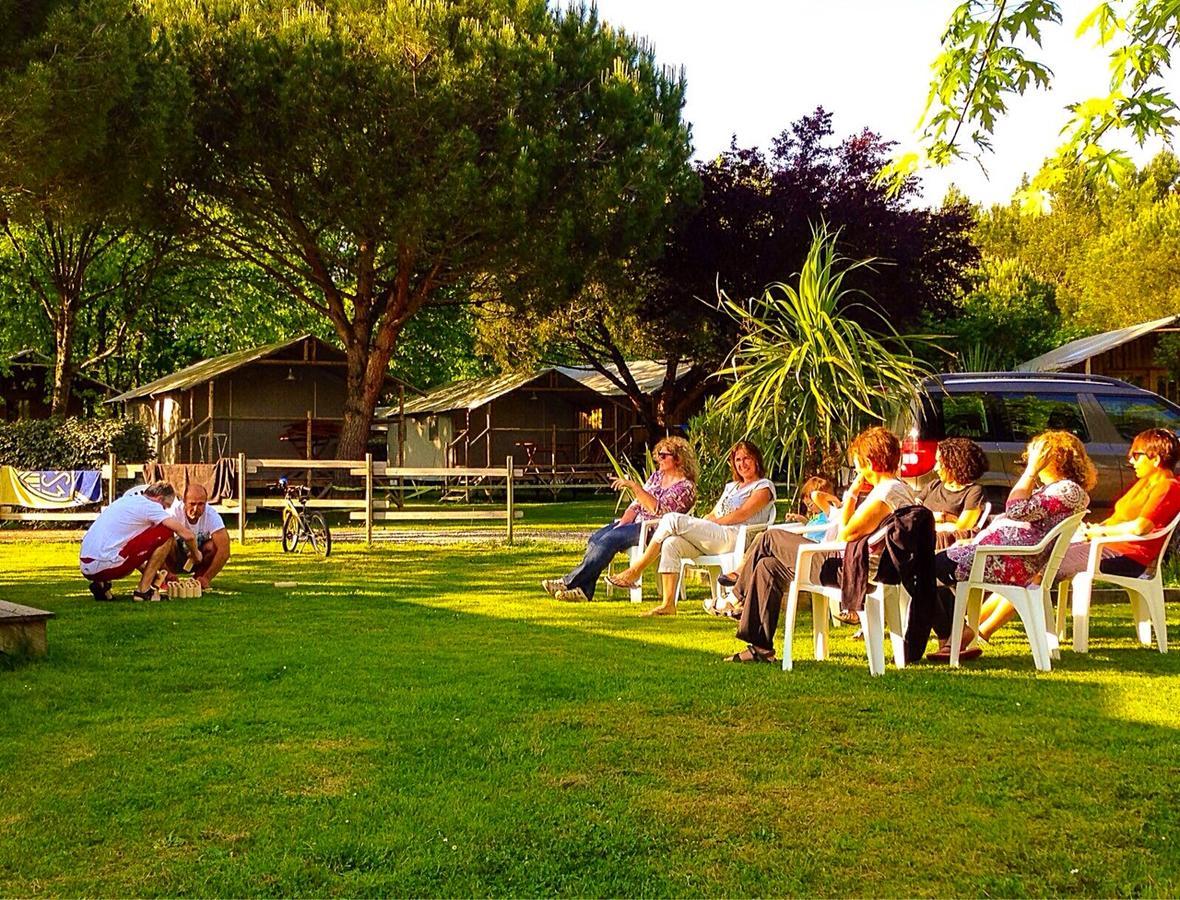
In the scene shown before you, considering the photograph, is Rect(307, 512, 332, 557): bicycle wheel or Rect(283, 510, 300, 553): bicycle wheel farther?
Rect(283, 510, 300, 553): bicycle wheel

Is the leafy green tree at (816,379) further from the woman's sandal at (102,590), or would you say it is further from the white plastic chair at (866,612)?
the woman's sandal at (102,590)

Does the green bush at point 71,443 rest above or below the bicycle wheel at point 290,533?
above

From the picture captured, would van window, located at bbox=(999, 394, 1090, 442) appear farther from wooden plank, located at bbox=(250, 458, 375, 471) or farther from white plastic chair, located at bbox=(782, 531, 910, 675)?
wooden plank, located at bbox=(250, 458, 375, 471)

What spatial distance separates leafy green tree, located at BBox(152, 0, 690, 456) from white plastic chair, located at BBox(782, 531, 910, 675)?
15.8 m

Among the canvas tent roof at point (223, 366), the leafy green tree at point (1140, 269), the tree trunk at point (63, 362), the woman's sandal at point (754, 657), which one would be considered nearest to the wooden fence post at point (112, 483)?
the canvas tent roof at point (223, 366)

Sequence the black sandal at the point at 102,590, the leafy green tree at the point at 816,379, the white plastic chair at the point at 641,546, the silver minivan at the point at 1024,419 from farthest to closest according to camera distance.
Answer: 1. the silver minivan at the point at 1024,419
2. the black sandal at the point at 102,590
3. the white plastic chair at the point at 641,546
4. the leafy green tree at the point at 816,379

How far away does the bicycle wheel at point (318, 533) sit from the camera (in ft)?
52.3

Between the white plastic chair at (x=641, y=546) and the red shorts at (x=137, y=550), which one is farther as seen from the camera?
the red shorts at (x=137, y=550)

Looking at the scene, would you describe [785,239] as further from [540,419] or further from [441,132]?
[540,419]

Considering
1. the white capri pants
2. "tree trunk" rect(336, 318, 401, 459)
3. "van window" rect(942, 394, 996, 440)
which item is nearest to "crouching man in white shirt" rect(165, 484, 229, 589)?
the white capri pants

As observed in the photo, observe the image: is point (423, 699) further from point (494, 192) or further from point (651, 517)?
point (494, 192)

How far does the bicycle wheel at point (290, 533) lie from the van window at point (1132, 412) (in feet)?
32.3

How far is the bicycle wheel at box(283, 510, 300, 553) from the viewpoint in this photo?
16.5m

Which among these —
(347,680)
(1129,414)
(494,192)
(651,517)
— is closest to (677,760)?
(347,680)
